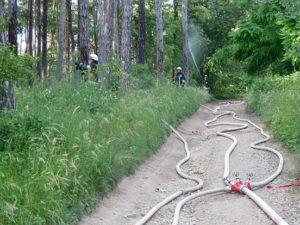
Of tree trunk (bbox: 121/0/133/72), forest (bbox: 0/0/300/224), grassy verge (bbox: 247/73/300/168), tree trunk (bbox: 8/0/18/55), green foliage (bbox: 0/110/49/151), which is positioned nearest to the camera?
forest (bbox: 0/0/300/224)

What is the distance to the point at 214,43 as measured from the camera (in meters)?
40.9

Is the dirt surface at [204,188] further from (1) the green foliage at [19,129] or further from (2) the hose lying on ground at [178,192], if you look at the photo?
(1) the green foliage at [19,129]

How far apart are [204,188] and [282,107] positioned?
4606 millimetres

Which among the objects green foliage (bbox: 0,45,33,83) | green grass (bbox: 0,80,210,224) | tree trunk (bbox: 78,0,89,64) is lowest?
green grass (bbox: 0,80,210,224)

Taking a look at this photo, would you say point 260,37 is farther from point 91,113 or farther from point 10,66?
point 10,66

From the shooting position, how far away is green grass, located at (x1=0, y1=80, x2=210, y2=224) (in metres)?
4.92

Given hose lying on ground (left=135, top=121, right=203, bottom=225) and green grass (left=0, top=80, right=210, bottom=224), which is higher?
green grass (left=0, top=80, right=210, bottom=224)

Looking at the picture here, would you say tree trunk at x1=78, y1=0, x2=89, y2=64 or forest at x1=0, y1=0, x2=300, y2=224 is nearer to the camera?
forest at x1=0, y1=0, x2=300, y2=224

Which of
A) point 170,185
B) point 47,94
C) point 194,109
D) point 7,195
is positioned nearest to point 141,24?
point 194,109

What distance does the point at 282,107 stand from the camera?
38.2 ft

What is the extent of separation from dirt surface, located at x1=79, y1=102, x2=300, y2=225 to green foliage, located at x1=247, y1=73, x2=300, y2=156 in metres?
0.35

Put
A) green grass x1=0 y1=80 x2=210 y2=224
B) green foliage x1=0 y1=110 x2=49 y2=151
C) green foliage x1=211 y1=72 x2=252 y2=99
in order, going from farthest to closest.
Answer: green foliage x1=211 y1=72 x2=252 y2=99, green foliage x1=0 y1=110 x2=49 y2=151, green grass x1=0 y1=80 x2=210 y2=224

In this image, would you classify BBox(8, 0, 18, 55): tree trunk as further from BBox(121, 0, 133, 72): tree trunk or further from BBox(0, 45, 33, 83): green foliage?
BBox(0, 45, 33, 83): green foliage

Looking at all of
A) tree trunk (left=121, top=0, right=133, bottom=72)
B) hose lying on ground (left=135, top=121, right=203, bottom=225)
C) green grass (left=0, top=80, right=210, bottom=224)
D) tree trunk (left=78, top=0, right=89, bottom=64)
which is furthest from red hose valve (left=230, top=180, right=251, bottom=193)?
tree trunk (left=78, top=0, right=89, bottom=64)
